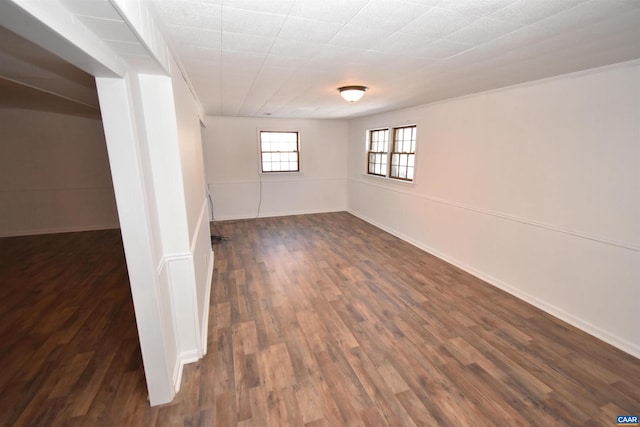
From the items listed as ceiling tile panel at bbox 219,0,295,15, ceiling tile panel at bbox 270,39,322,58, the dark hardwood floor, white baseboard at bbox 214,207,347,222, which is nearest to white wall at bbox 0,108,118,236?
the dark hardwood floor

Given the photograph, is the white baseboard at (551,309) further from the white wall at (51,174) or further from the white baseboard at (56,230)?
the white wall at (51,174)

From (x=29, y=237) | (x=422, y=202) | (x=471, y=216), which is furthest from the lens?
(x=29, y=237)

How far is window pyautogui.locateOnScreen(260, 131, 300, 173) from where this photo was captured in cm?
673

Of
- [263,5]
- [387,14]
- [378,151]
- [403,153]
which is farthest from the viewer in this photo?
[378,151]

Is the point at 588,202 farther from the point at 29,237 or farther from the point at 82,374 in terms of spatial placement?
the point at 29,237

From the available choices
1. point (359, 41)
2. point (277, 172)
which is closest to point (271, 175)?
point (277, 172)

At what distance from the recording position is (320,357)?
235 centimetres

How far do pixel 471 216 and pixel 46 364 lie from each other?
459 centimetres

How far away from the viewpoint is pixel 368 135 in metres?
6.27

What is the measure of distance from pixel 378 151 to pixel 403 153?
0.93m

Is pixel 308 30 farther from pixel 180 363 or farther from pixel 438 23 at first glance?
pixel 180 363

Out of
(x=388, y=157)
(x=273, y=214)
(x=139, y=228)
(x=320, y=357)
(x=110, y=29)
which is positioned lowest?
(x=320, y=357)

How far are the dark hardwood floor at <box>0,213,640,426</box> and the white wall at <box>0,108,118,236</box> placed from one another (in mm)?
1846

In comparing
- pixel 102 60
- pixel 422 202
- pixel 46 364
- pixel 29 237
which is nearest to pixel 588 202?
pixel 422 202
